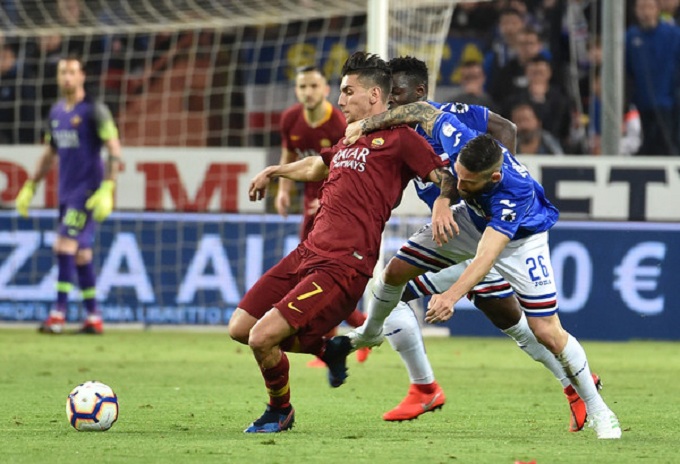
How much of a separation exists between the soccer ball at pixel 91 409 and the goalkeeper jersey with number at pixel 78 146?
686cm

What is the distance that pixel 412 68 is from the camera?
740cm

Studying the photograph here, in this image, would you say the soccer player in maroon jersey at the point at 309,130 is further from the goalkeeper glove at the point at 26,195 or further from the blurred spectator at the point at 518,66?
the blurred spectator at the point at 518,66

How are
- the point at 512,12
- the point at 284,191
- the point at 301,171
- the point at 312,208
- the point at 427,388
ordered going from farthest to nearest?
the point at 512,12
the point at 284,191
the point at 312,208
the point at 427,388
the point at 301,171

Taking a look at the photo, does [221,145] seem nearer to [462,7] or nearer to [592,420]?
[462,7]

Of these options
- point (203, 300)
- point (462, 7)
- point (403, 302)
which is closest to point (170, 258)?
point (203, 300)

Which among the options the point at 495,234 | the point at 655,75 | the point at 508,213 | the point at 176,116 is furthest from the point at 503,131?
the point at 176,116

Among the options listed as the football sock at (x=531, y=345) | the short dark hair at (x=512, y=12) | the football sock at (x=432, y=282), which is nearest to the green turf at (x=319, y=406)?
the football sock at (x=531, y=345)

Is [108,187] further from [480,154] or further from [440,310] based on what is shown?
[440,310]

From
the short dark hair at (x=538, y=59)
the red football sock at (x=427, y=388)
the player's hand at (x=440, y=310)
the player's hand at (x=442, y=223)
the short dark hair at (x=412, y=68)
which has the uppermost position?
the short dark hair at (x=412, y=68)

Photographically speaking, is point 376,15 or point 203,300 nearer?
point 376,15

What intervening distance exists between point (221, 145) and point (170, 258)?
2480 millimetres

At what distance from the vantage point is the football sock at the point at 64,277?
1309 cm

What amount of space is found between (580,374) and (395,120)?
1.54 meters

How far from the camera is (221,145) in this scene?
16016 mm
